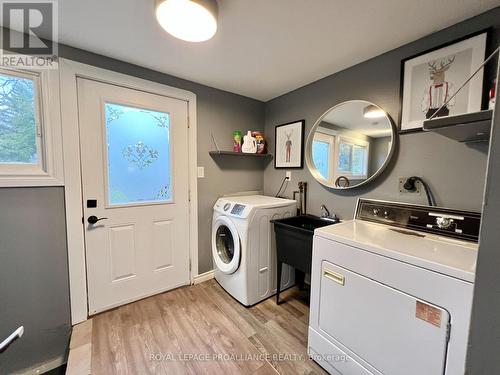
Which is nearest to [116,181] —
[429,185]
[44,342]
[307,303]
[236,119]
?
[44,342]

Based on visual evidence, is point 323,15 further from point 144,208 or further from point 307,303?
point 307,303

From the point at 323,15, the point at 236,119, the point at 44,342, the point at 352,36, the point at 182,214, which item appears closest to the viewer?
the point at 323,15

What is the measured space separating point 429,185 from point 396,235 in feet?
1.60

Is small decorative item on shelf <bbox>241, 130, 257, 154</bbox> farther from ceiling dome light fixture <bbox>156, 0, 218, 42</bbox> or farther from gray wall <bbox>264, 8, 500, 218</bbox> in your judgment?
ceiling dome light fixture <bbox>156, 0, 218, 42</bbox>

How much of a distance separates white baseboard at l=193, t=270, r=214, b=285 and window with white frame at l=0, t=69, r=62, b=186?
159cm

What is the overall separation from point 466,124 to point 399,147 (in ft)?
2.22

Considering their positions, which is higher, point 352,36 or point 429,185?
point 352,36

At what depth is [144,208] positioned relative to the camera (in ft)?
6.65

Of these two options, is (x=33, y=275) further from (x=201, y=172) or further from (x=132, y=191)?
(x=201, y=172)

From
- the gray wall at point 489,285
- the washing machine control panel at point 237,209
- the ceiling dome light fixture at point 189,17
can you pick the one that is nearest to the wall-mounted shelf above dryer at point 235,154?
the washing machine control panel at point 237,209

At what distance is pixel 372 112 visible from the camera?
1.73 m

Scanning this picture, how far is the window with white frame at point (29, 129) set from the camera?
4.71 ft

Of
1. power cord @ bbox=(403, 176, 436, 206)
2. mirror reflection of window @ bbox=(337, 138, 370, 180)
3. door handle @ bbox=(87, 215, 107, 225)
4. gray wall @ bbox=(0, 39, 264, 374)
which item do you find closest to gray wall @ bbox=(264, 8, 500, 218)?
power cord @ bbox=(403, 176, 436, 206)

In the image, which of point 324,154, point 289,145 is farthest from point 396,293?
point 289,145
